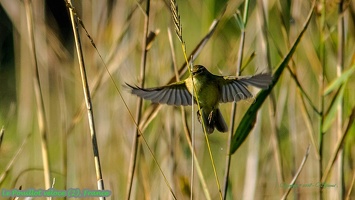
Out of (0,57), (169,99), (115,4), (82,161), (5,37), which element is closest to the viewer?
(169,99)

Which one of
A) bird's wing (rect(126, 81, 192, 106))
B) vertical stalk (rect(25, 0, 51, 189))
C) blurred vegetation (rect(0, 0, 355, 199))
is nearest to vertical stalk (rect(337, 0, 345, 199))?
blurred vegetation (rect(0, 0, 355, 199))

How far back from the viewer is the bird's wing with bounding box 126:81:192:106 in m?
1.60

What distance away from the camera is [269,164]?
209 cm

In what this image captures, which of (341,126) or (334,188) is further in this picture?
(334,188)

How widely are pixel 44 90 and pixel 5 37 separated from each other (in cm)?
84

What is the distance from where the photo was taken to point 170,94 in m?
1.72

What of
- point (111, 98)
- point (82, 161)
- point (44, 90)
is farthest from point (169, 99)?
point (44, 90)

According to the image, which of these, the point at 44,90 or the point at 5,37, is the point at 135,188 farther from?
the point at 5,37

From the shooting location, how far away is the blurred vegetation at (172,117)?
181 centimetres

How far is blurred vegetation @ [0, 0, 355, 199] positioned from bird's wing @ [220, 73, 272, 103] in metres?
0.08

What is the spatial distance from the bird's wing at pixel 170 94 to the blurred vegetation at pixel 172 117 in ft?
0.32

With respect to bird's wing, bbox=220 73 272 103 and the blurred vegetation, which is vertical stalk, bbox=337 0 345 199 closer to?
the blurred vegetation

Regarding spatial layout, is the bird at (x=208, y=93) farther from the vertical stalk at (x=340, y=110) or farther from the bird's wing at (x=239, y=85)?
the vertical stalk at (x=340, y=110)

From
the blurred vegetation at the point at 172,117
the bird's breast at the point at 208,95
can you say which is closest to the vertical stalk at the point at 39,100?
the blurred vegetation at the point at 172,117
